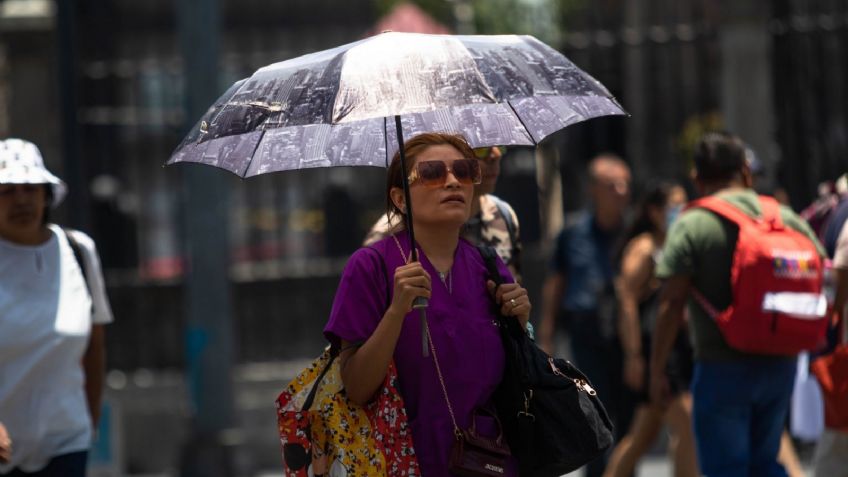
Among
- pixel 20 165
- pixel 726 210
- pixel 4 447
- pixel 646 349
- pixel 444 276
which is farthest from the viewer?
pixel 646 349

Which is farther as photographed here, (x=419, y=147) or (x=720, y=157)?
(x=720, y=157)

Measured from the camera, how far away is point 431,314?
4078 mm

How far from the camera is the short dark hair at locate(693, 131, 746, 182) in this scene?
6301 mm

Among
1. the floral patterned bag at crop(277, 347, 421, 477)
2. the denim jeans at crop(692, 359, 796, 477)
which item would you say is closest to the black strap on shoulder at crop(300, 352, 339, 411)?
the floral patterned bag at crop(277, 347, 421, 477)

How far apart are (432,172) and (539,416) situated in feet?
2.24

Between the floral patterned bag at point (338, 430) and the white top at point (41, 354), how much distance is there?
158cm

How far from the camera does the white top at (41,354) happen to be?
534 cm

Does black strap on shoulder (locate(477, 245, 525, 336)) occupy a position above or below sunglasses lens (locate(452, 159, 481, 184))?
below

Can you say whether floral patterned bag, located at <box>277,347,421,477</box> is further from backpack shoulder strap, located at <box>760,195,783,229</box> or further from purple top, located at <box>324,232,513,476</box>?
backpack shoulder strap, located at <box>760,195,783,229</box>

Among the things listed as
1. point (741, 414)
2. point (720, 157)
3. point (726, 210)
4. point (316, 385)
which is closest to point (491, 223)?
point (726, 210)

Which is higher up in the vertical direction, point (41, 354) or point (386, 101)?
point (386, 101)

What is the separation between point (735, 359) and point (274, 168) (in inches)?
95.1

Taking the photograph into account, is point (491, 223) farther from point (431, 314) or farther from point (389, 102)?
point (389, 102)

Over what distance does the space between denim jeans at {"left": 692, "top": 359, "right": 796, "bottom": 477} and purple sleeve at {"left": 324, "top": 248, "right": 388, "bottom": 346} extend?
8.00ft
